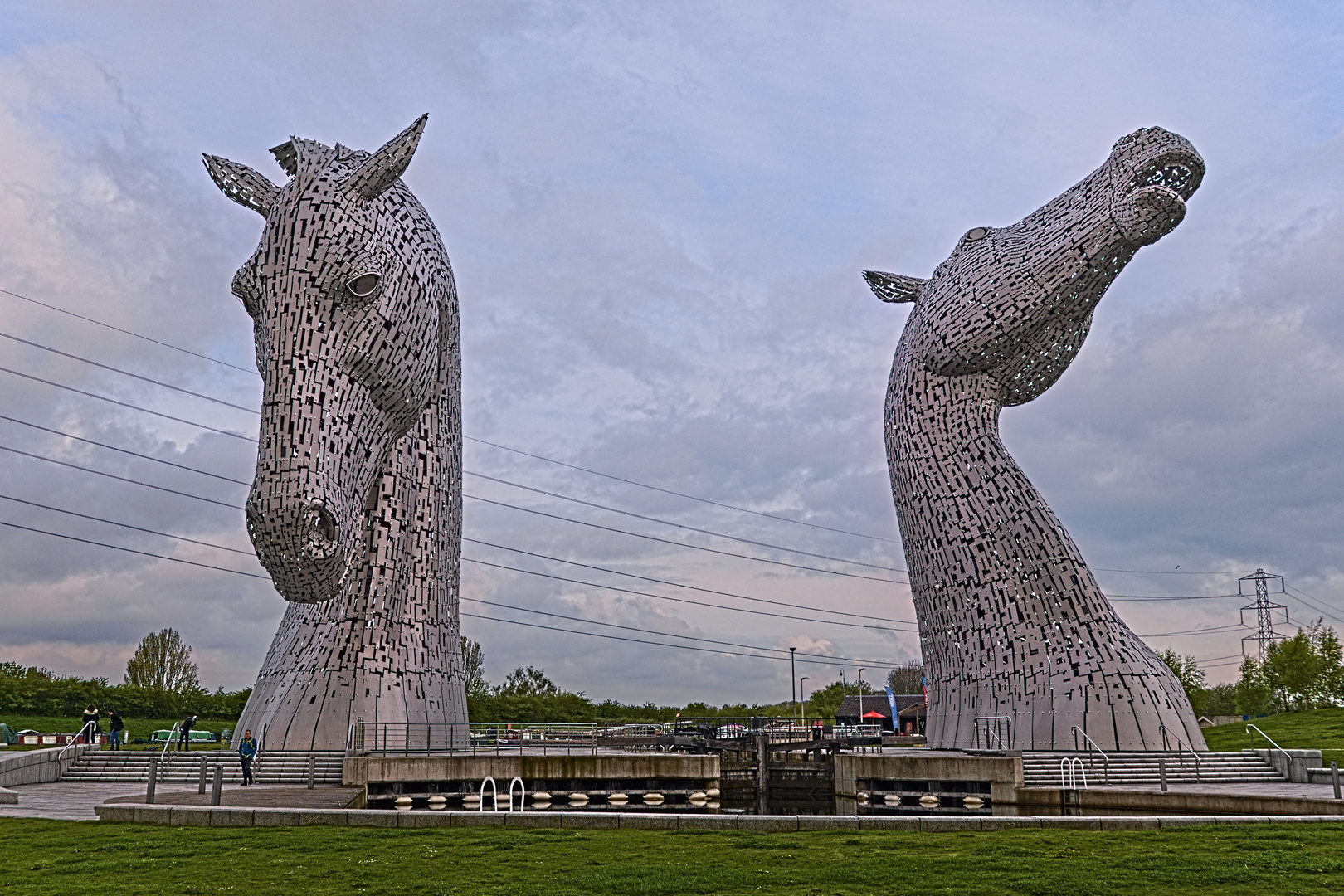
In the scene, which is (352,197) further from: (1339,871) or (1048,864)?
(1339,871)

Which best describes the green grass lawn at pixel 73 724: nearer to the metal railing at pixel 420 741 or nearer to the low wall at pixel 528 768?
the metal railing at pixel 420 741

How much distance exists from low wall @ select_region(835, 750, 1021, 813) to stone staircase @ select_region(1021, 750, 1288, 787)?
0.95 m

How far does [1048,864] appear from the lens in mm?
8133

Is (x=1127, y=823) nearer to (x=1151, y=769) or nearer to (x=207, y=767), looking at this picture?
(x=1151, y=769)

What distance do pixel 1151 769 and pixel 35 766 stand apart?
17.4 metres

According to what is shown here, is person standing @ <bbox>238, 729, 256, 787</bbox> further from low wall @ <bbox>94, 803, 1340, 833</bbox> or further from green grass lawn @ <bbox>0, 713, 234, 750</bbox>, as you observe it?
green grass lawn @ <bbox>0, 713, 234, 750</bbox>

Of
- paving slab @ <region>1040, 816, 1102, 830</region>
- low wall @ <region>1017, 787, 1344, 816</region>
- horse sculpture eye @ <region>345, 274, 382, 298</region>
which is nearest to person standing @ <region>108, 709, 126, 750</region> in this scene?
horse sculpture eye @ <region>345, 274, 382, 298</region>

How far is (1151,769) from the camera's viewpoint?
56.0ft

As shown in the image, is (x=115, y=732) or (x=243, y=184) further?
(x=115, y=732)

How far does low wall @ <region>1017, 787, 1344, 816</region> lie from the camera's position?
12.6 meters

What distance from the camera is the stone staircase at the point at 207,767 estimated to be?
51.5 feet

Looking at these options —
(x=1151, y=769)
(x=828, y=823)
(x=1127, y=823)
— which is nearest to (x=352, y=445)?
(x=828, y=823)

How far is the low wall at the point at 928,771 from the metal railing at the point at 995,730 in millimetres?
2216

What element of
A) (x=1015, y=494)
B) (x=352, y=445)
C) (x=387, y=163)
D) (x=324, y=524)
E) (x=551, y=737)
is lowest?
(x=551, y=737)
